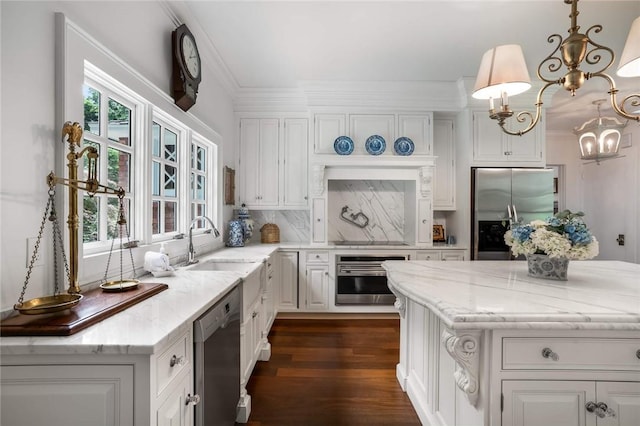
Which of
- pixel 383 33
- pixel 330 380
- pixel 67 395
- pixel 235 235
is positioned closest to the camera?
pixel 67 395

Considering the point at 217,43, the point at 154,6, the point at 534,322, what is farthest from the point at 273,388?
the point at 217,43

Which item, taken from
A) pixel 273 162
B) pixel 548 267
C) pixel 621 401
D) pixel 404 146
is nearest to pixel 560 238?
pixel 548 267

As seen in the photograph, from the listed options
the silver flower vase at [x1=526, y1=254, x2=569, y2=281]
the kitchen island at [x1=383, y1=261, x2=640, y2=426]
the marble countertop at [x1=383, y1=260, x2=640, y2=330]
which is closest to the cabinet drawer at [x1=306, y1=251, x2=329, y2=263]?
the marble countertop at [x1=383, y1=260, x2=640, y2=330]

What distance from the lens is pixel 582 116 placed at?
4535 mm

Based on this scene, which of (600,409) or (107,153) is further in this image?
(107,153)

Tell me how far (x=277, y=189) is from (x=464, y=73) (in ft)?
8.58

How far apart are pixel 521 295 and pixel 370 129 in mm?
2904

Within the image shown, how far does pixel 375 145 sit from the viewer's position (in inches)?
148

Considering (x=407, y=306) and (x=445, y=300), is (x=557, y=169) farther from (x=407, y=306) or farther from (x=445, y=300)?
(x=445, y=300)

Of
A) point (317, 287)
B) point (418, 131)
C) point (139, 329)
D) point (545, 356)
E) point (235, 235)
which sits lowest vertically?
point (317, 287)

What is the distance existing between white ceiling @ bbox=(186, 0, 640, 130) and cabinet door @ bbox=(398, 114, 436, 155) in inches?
18.6

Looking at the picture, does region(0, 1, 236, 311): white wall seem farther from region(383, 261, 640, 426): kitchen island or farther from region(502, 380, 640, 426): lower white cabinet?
region(502, 380, 640, 426): lower white cabinet

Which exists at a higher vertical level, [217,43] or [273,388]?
[217,43]

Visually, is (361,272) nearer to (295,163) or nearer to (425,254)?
(425,254)
